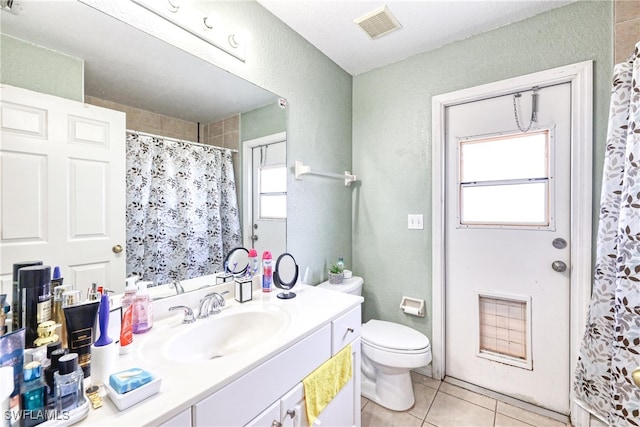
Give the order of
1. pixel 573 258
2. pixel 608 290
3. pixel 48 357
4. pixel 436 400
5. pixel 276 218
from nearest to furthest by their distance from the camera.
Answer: pixel 48 357 < pixel 608 290 < pixel 573 258 < pixel 276 218 < pixel 436 400

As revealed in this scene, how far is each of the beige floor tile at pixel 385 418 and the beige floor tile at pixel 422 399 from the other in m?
0.05

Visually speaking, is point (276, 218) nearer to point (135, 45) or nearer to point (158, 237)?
point (158, 237)

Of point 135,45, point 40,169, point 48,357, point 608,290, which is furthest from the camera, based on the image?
point 608,290

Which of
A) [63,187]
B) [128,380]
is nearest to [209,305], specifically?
[128,380]

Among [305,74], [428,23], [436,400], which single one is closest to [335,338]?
[436,400]

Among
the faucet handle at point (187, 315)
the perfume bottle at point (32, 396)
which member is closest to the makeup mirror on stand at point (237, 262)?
the faucet handle at point (187, 315)

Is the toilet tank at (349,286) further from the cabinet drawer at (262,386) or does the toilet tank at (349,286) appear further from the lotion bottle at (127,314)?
the lotion bottle at (127,314)

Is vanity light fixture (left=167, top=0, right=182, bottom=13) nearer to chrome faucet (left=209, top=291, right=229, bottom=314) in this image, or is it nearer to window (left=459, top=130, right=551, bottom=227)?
chrome faucet (left=209, top=291, right=229, bottom=314)

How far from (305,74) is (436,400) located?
7.31ft

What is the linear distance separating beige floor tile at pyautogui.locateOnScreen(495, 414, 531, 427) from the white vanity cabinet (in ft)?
2.79

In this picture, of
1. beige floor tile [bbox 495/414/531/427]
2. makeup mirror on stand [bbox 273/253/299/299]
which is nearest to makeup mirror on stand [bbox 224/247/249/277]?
makeup mirror on stand [bbox 273/253/299/299]

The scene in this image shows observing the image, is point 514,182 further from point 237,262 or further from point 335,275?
point 237,262

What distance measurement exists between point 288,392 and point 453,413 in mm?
1257

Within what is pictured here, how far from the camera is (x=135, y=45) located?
108 centimetres
